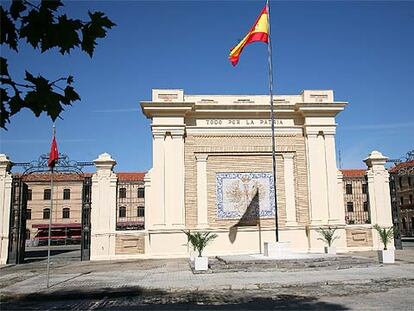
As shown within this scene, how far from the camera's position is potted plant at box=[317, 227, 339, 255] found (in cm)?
1944

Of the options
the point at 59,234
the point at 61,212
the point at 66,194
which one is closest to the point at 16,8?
the point at 59,234

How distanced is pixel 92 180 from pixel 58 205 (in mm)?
30846

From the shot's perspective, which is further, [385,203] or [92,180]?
[385,203]

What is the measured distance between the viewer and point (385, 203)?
76.3 ft

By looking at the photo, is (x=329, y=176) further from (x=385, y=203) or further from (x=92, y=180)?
(x=92, y=180)

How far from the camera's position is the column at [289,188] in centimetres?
2188

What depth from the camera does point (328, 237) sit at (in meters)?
19.6

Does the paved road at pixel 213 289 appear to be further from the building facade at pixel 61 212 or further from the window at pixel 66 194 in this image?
the window at pixel 66 194

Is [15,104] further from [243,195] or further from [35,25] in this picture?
[243,195]

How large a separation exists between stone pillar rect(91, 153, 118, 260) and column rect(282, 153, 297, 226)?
838 cm

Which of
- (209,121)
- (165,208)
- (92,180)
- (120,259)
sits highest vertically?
(209,121)

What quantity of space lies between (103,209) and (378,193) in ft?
45.9

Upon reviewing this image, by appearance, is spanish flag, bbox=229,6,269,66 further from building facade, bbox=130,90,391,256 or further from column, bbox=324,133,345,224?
column, bbox=324,133,345,224

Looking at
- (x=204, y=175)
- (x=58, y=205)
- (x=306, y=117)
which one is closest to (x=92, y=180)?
(x=204, y=175)
